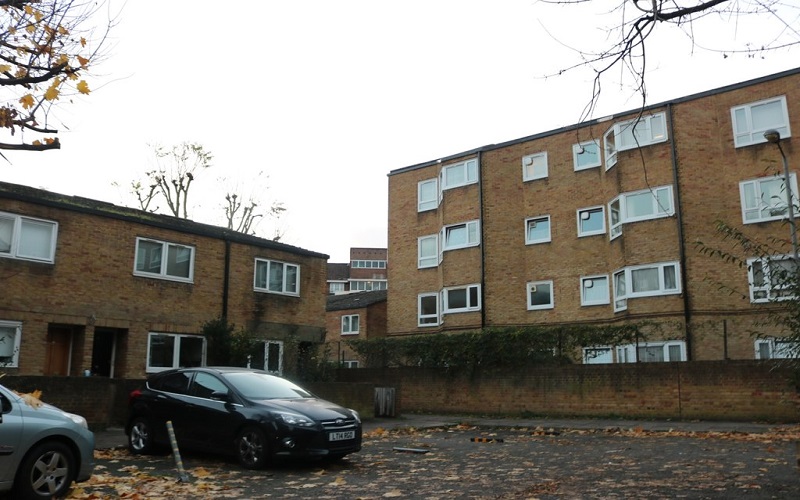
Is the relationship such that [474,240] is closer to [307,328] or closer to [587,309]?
[587,309]

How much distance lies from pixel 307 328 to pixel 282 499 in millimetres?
17090

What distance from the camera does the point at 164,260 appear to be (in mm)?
A: 20828

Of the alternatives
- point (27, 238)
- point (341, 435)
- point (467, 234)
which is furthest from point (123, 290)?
point (467, 234)

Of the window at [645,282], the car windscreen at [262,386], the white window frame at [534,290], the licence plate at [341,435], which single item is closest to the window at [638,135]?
the window at [645,282]

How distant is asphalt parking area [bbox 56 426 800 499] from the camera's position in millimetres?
8289

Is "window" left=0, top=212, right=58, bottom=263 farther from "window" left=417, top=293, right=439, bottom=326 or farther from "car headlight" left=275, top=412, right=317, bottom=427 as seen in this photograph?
"window" left=417, top=293, right=439, bottom=326

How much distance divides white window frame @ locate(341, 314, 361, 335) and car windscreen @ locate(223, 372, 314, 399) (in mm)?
27926

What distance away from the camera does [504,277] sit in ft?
98.7

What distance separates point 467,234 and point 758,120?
40.9ft

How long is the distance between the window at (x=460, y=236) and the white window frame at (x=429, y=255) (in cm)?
98

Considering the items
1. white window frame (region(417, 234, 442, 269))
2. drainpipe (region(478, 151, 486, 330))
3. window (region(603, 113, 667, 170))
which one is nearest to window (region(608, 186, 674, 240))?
window (region(603, 113, 667, 170))

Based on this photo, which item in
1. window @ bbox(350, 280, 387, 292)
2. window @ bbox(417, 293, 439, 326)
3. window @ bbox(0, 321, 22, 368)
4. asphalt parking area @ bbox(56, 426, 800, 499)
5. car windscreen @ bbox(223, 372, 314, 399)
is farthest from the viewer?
window @ bbox(350, 280, 387, 292)

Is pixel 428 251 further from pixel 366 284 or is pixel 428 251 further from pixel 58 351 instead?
pixel 366 284

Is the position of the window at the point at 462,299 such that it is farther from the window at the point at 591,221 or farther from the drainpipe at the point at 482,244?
the window at the point at 591,221
